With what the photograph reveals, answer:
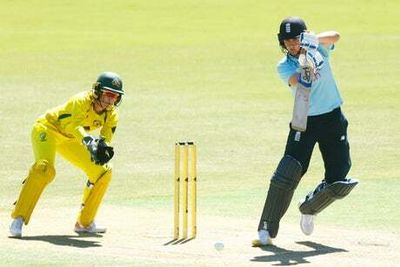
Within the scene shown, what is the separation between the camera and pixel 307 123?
39.5 feet

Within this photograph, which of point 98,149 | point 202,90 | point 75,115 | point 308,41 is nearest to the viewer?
point 308,41

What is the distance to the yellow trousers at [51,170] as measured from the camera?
499 inches

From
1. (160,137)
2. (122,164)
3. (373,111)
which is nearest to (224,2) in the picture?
(373,111)

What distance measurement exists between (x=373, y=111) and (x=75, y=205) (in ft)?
29.2

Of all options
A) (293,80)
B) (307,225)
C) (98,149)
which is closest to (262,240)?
(307,225)

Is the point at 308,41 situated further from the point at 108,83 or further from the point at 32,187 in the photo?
the point at 32,187

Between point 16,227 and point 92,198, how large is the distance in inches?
32.1

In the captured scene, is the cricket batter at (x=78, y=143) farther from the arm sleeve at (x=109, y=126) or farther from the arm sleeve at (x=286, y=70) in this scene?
the arm sleeve at (x=286, y=70)

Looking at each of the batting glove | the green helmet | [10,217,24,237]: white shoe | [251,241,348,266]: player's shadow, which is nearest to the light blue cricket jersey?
the batting glove

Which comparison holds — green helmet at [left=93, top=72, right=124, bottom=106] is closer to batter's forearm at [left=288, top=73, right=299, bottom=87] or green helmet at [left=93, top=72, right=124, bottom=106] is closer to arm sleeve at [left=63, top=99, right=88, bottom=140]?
arm sleeve at [left=63, top=99, right=88, bottom=140]

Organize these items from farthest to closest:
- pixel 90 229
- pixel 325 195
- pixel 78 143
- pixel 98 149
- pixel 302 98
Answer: pixel 78 143, pixel 90 229, pixel 325 195, pixel 98 149, pixel 302 98

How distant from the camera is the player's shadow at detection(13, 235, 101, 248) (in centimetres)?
1216

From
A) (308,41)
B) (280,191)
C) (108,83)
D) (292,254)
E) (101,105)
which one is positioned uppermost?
(308,41)

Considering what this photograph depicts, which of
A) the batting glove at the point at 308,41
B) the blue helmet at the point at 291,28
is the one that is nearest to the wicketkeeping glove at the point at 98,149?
the blue helmet at the point at 291,28
